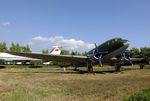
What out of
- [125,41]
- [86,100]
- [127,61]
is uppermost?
[125,41]

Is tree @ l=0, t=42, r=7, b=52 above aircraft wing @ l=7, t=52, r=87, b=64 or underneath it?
above

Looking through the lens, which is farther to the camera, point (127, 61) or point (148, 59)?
point (148, 59)

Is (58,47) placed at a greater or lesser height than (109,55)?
greater

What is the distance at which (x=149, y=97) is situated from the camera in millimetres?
13523

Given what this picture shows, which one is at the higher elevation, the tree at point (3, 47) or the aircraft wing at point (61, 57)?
the tree at point (3, 47)

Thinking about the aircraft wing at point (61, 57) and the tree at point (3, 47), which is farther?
the tree at point (3, 47)

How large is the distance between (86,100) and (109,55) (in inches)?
981

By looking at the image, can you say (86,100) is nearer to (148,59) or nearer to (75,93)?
(75,93)

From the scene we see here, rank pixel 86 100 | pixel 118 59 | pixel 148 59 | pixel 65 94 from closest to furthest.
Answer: pixel 86 100
pixel 65 94
pixel 118 59
pixel 148 59

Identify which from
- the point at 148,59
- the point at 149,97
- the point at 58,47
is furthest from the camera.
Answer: the point at 58,47

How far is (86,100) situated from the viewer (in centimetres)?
1542

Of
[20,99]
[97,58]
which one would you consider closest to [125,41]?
[97,58]

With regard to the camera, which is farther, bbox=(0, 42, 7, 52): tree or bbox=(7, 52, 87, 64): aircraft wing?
bbox=(0, 42, 7, 52): tree

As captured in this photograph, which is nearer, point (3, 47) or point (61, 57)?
point (61, 57)
